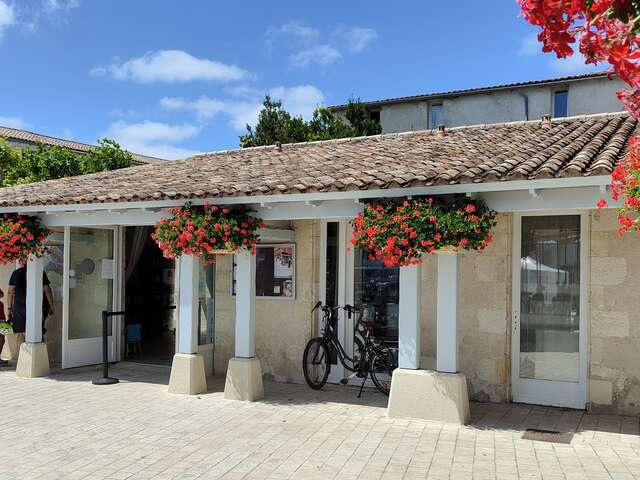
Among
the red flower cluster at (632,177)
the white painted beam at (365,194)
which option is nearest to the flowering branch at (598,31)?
the red flower cluster at (632,177)

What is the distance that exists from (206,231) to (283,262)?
2052 mm

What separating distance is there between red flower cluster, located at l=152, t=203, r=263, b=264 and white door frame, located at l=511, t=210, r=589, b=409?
3359mm

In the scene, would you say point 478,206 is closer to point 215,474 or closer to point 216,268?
point 215,474

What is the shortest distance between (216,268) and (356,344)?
2.77 metres

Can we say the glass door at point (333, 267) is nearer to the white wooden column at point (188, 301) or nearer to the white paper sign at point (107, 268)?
the white wooden column at point (188, 301)

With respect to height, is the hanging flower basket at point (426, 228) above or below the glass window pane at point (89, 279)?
above

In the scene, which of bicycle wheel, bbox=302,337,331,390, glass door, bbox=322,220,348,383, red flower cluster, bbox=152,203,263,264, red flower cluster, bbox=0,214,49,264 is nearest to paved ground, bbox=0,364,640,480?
bicycle wheel, bbox=302,337,331,390

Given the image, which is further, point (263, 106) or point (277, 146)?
point (263, 106)

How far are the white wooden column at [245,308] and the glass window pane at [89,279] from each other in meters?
3.70

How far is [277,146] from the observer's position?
11.7 metres

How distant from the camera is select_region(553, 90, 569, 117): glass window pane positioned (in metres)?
25.8

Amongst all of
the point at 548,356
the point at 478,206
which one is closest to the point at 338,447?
the point at 478,206

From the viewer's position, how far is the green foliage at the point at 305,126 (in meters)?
27.4

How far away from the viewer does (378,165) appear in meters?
7.79
